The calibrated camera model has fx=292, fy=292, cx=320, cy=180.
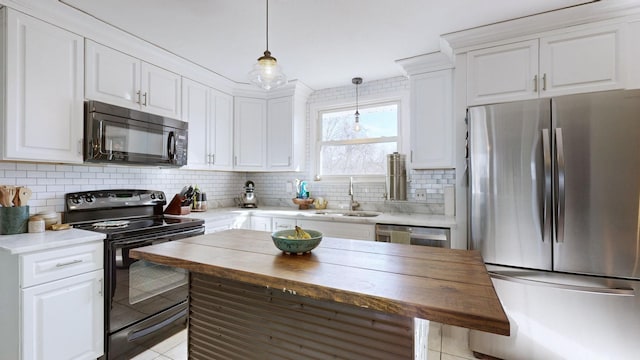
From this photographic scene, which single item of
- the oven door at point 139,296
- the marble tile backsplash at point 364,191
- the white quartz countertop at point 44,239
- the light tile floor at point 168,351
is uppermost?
the marble tile backsplash at point 364,191

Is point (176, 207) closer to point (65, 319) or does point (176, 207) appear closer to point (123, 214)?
point (123, 214)

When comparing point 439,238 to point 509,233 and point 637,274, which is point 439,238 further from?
point 637,274

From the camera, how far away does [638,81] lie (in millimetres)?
1929

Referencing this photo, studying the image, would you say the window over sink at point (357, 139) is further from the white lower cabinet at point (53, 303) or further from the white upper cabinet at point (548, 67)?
the white lower cabinet at point (53, 303)

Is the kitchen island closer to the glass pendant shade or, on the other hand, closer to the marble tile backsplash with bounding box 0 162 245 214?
the glass pendant shade

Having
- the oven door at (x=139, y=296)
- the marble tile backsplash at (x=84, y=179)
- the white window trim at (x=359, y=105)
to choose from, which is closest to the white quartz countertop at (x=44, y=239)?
the oven door at (x=139, y=296)

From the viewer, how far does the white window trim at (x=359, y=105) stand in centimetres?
333

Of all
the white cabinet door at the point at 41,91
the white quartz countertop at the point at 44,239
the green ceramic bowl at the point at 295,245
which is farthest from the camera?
the white cabinet door at the point at 41,91

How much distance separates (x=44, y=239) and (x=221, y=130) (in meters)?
1.97

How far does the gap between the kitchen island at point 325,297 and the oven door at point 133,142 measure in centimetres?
126

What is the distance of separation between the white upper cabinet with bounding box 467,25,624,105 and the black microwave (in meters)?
2.65

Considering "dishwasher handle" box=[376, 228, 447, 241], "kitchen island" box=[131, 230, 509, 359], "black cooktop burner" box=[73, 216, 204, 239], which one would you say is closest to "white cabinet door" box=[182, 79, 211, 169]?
"black cooktop burner" box=[73, 216, 204, 239]

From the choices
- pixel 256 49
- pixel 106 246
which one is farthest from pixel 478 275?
pixel 256 49

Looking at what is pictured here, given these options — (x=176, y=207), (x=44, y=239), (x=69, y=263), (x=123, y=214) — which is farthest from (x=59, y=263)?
(x=176, y=207)
